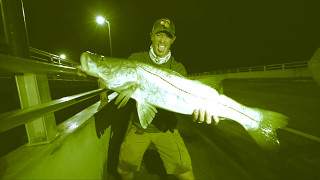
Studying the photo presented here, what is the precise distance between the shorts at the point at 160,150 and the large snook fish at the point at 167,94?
56 cm

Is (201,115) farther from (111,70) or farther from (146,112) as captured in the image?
(111,70)

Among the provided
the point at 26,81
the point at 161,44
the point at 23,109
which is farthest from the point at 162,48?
the point at 23,109

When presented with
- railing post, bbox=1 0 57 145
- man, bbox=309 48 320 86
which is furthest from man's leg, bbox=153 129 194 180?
man, bbox=309 48 320 86

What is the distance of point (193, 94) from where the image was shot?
9.04ft

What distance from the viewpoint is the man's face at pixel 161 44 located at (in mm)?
3459

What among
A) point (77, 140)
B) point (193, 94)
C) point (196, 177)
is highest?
point (193, 94)

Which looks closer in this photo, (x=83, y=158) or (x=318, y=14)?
(x=83, y=158)

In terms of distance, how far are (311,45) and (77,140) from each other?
66.3 metres

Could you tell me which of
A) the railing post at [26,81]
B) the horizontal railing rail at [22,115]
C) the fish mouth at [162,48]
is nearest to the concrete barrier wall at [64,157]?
the railing post at [26,81]

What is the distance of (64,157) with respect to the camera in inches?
73.8

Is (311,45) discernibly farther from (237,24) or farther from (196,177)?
(196,177)

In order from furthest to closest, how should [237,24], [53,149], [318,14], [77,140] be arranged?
1. [237,24]
2. [318,14]
3. [77,140]
4. [53,149]

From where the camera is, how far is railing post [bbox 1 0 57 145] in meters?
1.63

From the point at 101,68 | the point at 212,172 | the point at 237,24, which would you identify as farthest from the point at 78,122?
the point at 237,24
